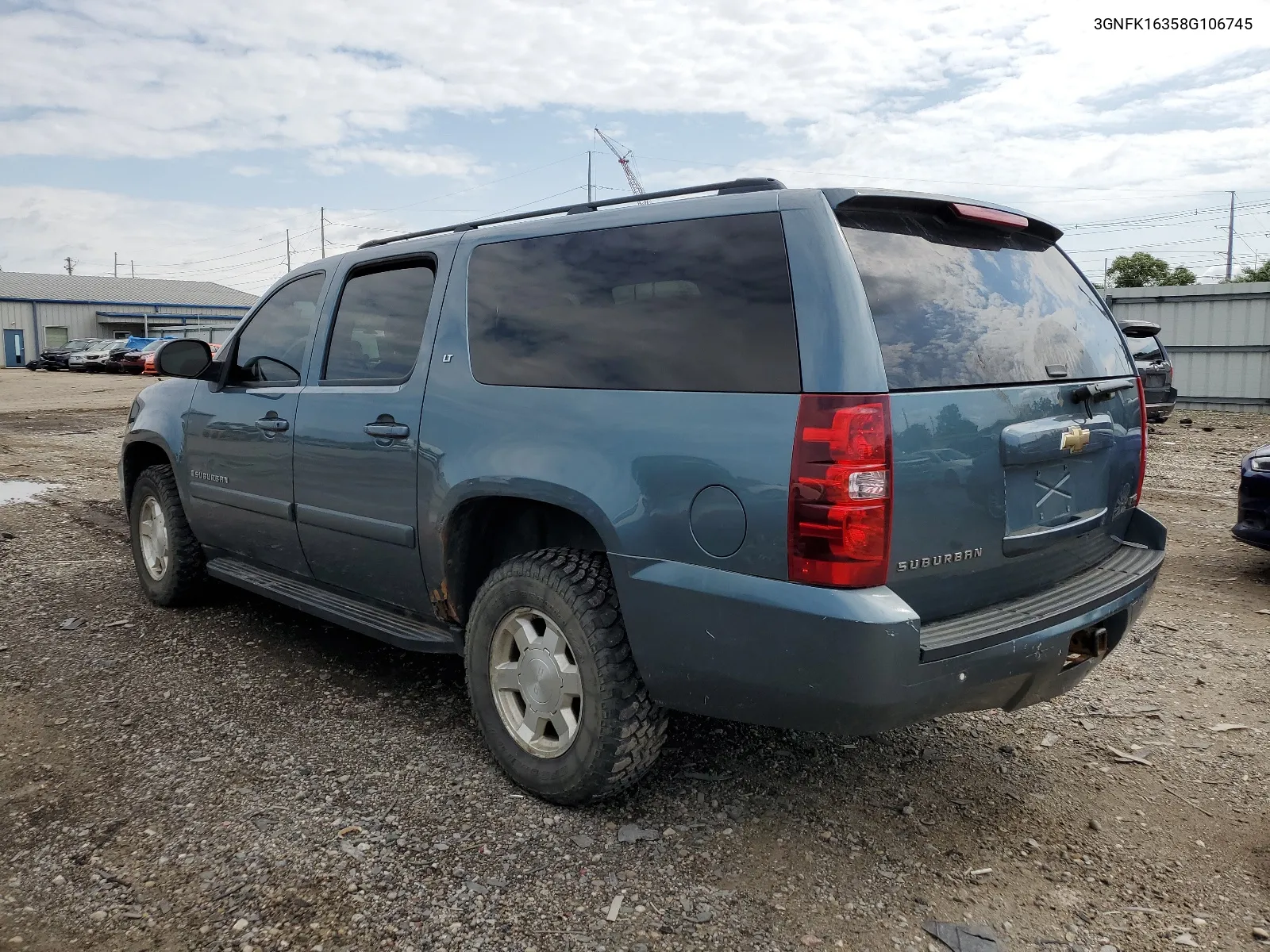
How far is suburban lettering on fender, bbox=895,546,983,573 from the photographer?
8.19 ft

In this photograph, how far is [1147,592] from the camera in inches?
129

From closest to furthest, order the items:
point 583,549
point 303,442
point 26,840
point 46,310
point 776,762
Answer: point 26,840, point 583,549, point 776,762, point 303,442, point 46,310

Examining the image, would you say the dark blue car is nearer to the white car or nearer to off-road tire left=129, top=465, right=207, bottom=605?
off-road tire left=129, top=465, right=207, bottom=605

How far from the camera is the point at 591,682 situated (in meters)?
2.90

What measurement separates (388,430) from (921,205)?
1.99m

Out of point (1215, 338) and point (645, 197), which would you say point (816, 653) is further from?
point (1215, 338)

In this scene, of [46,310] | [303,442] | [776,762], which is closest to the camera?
[776,762]

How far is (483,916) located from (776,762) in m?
1.28

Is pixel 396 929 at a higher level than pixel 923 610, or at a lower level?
lower

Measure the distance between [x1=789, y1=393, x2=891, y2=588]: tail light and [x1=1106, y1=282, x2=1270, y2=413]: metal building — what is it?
17.8m

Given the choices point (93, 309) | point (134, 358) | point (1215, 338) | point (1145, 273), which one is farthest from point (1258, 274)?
point (93, 309)

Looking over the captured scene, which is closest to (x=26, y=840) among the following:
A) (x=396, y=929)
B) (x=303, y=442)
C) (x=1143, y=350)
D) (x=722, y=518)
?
(x=396, y=929)

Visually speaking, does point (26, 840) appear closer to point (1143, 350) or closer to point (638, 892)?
point (638, 892)

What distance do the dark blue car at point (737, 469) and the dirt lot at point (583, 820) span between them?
13.7 inches
